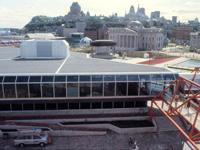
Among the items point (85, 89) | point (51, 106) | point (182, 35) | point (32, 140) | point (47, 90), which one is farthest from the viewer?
point (182, 35)

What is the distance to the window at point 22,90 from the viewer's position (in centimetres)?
3350

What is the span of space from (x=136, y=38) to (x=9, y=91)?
9994cm

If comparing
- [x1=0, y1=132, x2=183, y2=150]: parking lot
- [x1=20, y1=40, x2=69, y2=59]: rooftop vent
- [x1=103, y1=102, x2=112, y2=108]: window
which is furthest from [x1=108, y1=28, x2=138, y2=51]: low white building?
[x1=0, y1=132, x2=183, y2=150]: parking lot

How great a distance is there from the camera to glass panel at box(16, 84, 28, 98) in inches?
1320

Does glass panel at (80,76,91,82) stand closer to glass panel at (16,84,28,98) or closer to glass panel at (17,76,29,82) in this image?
glass panel at (17,76,29,82)

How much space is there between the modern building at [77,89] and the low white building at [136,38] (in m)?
91.9

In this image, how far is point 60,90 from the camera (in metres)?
34.0

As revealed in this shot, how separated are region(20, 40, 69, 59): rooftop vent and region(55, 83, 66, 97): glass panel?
15762 millimetres

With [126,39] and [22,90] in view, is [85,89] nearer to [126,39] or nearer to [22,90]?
[22,90]

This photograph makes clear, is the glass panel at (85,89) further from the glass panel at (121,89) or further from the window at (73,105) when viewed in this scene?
the glass panel at (121,89)

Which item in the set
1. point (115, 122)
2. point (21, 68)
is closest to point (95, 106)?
point (115, 122)

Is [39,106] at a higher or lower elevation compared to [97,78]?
lower

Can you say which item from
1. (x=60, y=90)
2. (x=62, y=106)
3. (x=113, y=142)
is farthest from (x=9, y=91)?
(x=113, y=142)

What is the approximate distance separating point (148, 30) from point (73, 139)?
106 m
